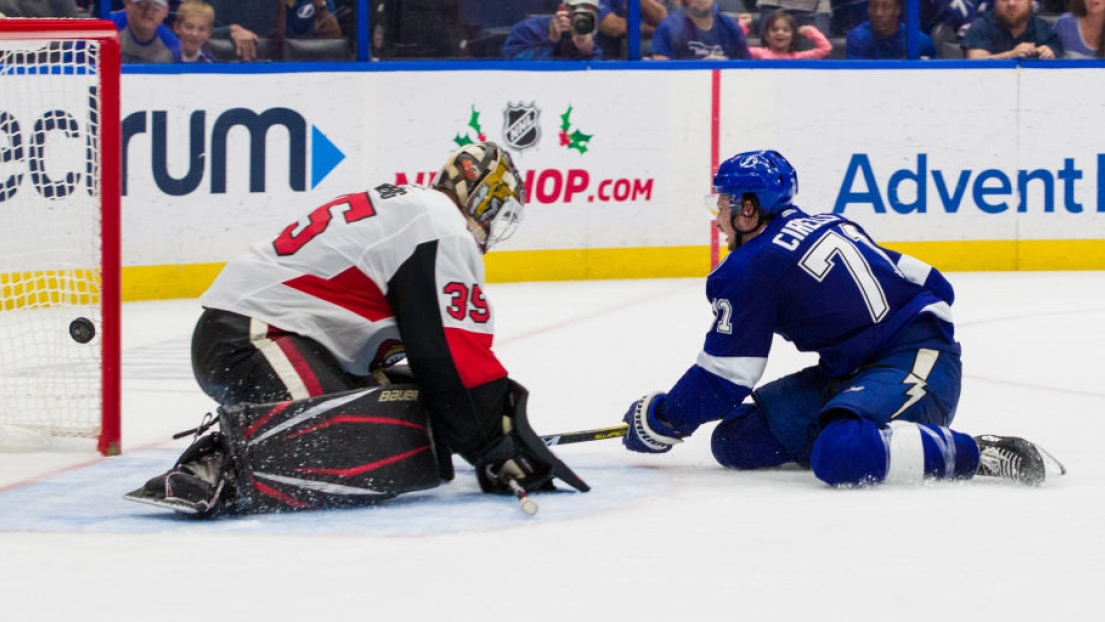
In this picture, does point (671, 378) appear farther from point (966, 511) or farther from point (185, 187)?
point (185, 187)

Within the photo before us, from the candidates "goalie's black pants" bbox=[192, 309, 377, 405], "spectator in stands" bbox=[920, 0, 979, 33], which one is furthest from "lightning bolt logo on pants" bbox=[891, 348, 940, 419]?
"spectator in stands" bbox=[920, 0, 979, 33]

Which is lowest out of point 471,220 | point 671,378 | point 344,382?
point 671,378

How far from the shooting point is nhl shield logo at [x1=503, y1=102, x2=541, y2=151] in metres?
7.38

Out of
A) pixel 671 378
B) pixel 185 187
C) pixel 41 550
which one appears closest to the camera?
pixel 41 550

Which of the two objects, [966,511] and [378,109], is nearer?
[966,511]

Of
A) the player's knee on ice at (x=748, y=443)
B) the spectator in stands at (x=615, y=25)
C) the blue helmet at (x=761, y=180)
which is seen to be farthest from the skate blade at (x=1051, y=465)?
the spectator in stands at (x=615, y=25)

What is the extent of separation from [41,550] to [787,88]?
5.62 m

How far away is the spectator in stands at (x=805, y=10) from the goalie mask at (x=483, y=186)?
500 cm

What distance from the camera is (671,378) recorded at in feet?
15.9

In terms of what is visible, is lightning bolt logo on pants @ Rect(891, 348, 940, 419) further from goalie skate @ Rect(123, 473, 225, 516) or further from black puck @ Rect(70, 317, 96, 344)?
black puck @ Rect(70, 317, 96, 344)

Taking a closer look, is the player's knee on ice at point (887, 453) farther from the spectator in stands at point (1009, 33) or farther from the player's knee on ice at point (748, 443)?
the spectator in stands at point (1009, 33)

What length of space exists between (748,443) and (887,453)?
14.2 inches

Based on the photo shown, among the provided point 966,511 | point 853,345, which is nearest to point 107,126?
point 853,345

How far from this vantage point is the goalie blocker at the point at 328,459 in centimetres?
286
